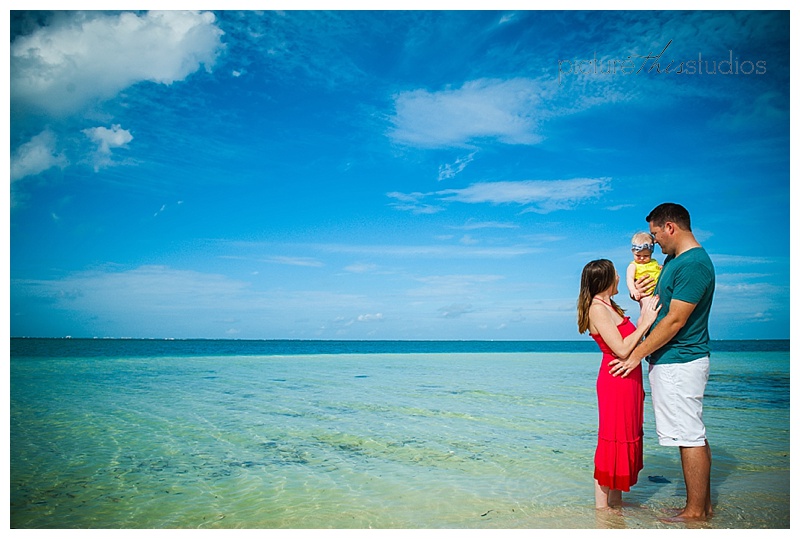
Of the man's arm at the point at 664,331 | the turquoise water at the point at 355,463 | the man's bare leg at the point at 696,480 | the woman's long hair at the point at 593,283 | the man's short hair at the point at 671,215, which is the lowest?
the turquoise water at the point at 355,463

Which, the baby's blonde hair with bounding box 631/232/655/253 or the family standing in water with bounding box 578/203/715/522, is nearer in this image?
the family standing in water with bounding box 578/203/715/522

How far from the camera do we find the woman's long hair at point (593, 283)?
3713 mm

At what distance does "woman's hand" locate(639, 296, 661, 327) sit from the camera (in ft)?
12.0

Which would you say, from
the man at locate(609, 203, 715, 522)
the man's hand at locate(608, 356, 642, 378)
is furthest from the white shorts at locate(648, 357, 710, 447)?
the man's hand at locate(608, 356, 642, 378)

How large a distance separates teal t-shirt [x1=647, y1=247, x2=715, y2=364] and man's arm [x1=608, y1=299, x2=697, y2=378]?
0.05m

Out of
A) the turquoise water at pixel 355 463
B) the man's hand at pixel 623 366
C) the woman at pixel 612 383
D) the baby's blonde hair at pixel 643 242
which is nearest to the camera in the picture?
the man's hand at pixel 623 366

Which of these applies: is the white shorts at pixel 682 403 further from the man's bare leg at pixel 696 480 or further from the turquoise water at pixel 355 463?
the turquoise water at pixel 355 463

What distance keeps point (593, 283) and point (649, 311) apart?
41 cm

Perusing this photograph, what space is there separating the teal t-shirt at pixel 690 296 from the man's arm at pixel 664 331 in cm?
5

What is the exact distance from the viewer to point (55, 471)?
16.8 ft

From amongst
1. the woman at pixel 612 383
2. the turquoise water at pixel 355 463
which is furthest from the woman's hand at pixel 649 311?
the turquoise water at pixel 355 463

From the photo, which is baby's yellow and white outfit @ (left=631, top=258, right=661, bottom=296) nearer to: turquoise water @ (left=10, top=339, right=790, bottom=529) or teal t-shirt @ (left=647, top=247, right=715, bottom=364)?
teal t-shirt @ (left=647, top=247, right=715, bottom=364)

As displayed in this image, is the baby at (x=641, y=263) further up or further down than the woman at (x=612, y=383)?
further up
